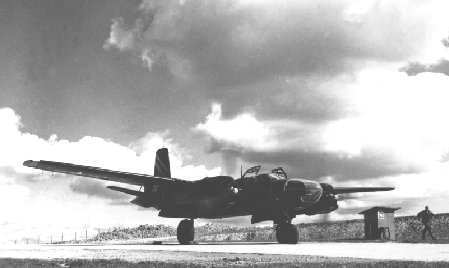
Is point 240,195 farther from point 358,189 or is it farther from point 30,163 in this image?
point 30,163

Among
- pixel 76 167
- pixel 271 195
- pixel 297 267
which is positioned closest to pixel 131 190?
pixel 76 167

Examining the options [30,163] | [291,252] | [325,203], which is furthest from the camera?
[325,203]

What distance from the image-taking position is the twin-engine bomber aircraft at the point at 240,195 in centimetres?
2081

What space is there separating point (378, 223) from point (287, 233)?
1081 centimetres

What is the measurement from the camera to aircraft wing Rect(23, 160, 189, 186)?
20.3 metres

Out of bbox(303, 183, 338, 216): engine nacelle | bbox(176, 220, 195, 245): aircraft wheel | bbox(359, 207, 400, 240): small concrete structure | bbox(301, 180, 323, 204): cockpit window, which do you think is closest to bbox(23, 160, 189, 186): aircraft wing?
bbox(176, 220, 195, 245): aircraft wheel

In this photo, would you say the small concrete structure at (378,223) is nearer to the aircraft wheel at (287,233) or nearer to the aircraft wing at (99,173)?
the aircraft wheel at (287,233)

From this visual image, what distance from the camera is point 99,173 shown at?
2223 cm

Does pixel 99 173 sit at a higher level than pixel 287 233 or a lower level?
higher

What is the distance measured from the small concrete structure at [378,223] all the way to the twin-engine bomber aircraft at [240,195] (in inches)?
350

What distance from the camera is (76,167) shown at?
21.3 meters

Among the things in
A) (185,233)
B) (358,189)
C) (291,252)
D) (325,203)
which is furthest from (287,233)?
(358,189)

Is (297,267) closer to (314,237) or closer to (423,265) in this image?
(423,265)

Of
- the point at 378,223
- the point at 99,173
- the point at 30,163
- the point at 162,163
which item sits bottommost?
the point at 378,223
